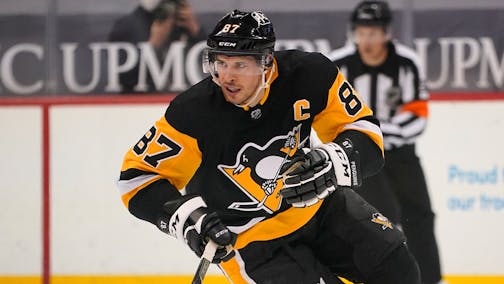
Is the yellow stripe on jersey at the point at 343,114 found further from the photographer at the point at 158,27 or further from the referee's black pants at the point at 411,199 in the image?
the photographer at the point at 158,27

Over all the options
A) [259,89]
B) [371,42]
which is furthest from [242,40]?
[371,42]

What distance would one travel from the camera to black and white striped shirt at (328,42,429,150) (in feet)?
14.9

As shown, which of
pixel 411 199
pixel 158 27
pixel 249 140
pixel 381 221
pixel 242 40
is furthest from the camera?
pixel 158 27

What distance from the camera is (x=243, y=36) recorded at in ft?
9.16

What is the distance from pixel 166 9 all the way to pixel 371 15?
1.02 metres

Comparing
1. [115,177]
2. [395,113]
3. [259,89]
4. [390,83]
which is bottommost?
[115,177]

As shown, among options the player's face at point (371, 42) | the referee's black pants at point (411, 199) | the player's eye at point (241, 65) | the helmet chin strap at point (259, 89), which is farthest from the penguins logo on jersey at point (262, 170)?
the player's face at point (371, 42)

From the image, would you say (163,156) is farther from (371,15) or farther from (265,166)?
(371,15)

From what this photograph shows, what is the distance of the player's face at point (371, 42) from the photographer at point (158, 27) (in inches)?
31.2

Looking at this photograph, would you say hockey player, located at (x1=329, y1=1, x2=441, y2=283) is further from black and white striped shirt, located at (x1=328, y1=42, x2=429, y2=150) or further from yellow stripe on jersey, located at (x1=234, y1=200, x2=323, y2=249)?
yellow stripe on jersey, located at (x1=234, y1=200, x2=323, y2=249)

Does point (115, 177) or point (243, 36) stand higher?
point (243, 36)

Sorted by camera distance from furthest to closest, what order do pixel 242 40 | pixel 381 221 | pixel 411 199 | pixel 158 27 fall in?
pixel 158 27
pixel 411 199
pixel 381 221
pixel 242 40

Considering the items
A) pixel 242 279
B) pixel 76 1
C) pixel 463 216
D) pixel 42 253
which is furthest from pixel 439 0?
pixel 242 279

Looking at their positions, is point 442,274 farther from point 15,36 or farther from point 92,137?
point 15,36
